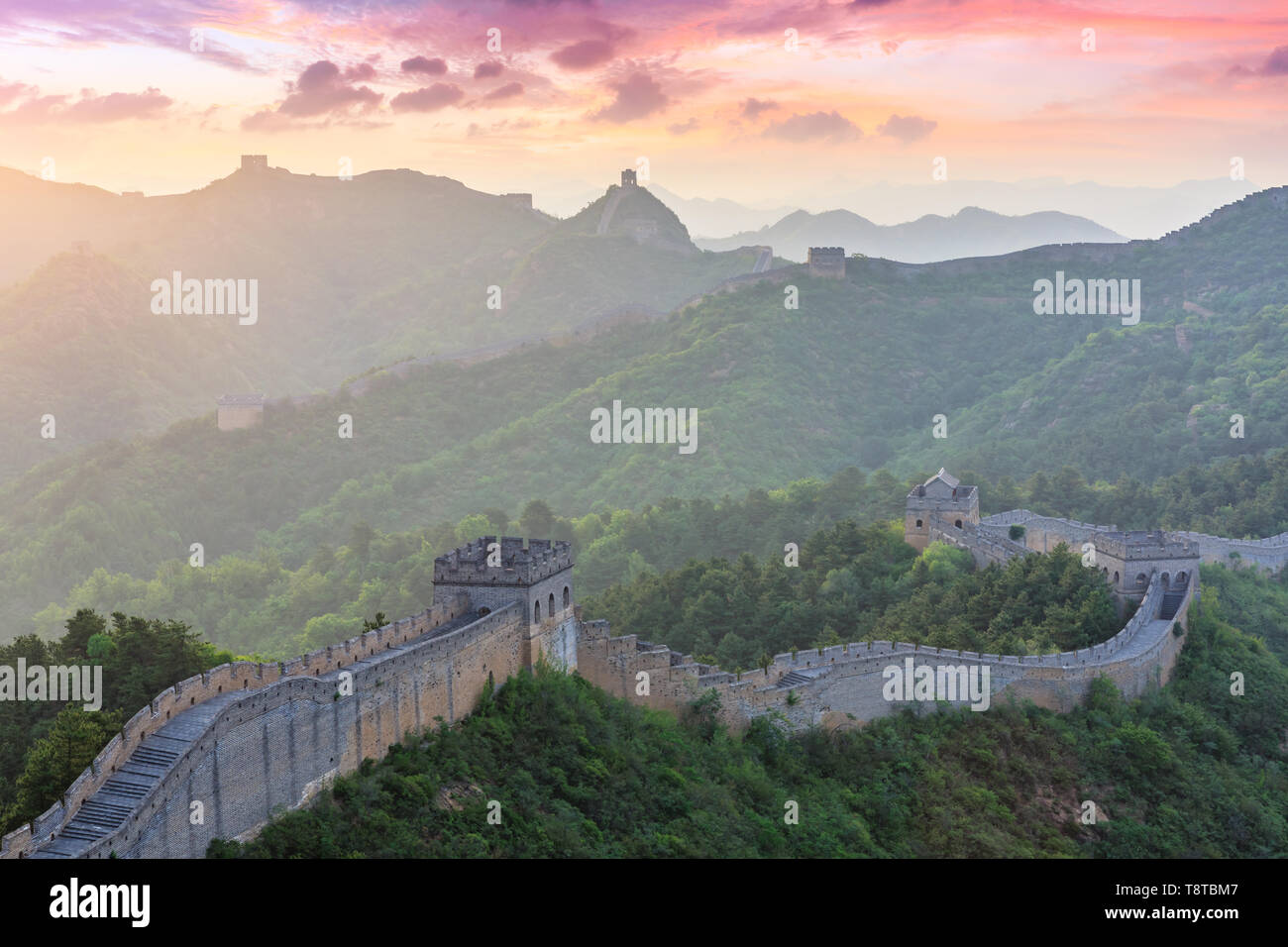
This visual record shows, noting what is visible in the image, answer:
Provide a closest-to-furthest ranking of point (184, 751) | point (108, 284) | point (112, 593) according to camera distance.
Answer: point (184, 751)
point (112, 593)
point (108, 284)

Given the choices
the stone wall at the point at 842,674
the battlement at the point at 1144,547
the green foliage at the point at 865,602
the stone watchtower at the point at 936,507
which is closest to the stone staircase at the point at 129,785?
the stone wall at the point at 842,674

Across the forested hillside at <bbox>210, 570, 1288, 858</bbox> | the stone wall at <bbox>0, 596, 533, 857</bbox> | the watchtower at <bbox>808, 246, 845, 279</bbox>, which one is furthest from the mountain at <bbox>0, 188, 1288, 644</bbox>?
the stone wall at <bbox>0, 596, 533, 857</bbox>

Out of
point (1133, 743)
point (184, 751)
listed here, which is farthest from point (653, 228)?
point (184, 751)

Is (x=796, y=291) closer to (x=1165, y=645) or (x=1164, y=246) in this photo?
(x=1164, y=246)

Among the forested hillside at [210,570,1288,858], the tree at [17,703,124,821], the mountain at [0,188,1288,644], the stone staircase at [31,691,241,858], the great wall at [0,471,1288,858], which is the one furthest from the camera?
the mountain at [0,188,1288,644]

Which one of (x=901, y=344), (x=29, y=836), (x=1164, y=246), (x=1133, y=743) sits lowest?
(x=1133, y=743)

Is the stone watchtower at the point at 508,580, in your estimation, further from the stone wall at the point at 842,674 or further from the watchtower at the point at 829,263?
the watchtower at the point at 829,263

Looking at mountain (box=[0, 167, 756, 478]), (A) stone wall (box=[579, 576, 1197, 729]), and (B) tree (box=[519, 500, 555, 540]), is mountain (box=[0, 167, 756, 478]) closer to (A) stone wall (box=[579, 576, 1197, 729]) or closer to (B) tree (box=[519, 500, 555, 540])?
(B) tree (box=[519, 500, 555, 540])

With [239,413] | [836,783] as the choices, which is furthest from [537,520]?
[836,783]
